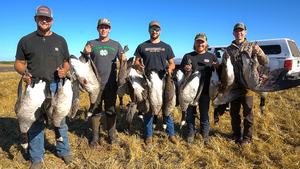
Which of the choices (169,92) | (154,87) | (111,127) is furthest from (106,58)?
(111,127)

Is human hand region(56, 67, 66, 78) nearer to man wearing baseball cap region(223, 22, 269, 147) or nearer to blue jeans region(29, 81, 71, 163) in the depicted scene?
blue jeans region(29, 81, 71, 163)

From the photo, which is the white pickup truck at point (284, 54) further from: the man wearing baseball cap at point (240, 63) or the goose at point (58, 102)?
the goose at point (58, 102)

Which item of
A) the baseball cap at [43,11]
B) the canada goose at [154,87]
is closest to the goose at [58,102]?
the baseball cap at [43,11]

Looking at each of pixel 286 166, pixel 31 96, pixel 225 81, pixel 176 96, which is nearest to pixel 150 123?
pixel 176 96

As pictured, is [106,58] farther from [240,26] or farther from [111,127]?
[240,26]

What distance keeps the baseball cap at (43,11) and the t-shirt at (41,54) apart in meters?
0.43

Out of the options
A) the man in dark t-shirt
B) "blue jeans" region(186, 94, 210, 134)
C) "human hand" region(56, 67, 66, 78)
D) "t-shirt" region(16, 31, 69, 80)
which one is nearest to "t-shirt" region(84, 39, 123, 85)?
the man in dark t-shirt

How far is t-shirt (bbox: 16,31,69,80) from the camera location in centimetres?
316

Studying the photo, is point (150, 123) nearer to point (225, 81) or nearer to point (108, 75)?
point (108, 75)

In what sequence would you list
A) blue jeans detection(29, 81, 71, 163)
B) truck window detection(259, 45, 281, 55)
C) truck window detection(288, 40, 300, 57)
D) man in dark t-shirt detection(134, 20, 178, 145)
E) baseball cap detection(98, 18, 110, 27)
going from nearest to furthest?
1. blue jeans detection(29, 81, 71, 163)
2. baseball cap detection(98, 18, 110, 27)
3. man in dark t-shirt detection(134, 20, 178, 145)
4. truck window detection(288, 40, 300, 57)
5. truck window detection(259, 45, 281, 55)

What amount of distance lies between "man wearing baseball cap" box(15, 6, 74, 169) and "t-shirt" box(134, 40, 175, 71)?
5.60 feet

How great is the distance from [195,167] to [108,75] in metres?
2.86

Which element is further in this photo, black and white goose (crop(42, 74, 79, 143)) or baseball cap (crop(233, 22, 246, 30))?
baseball cap (crop(233, 22, 246, 30))

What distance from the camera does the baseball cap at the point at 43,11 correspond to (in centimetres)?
304
